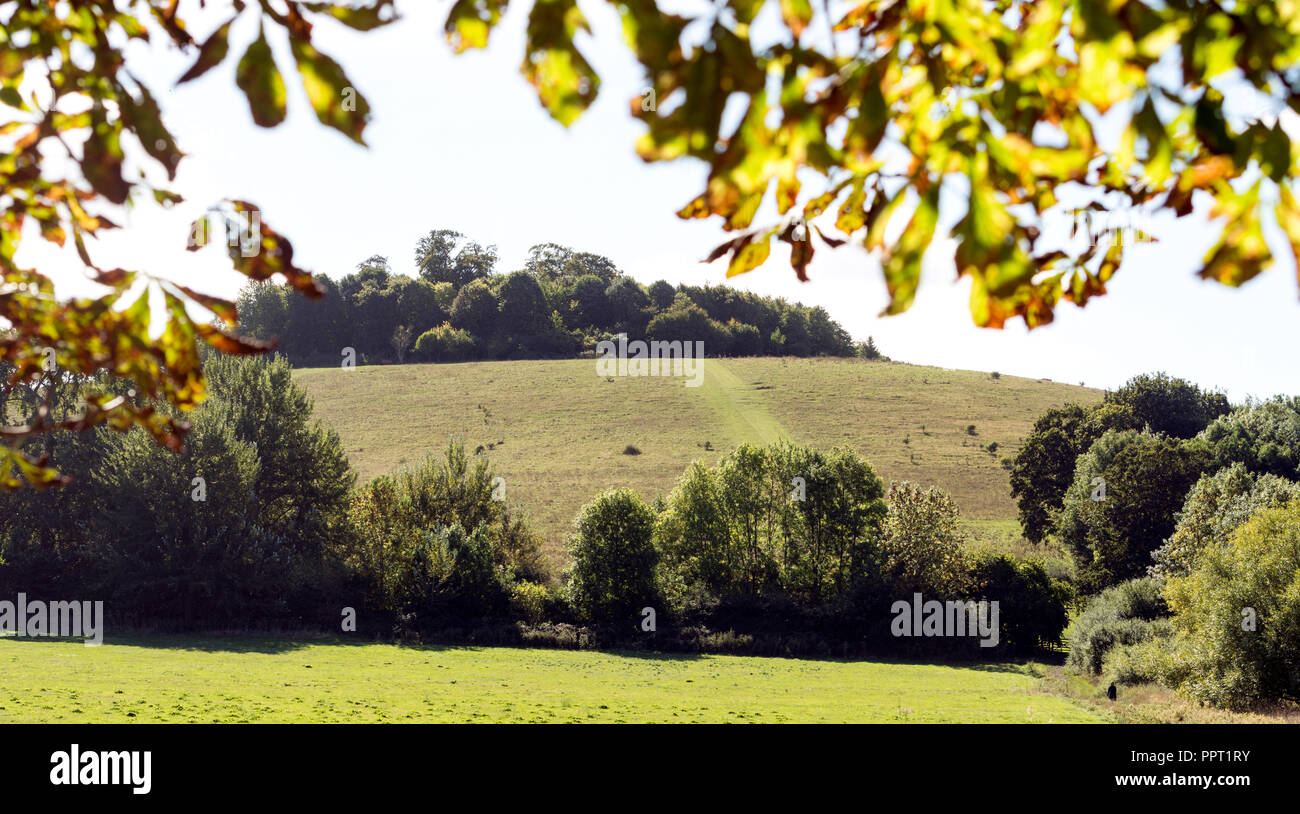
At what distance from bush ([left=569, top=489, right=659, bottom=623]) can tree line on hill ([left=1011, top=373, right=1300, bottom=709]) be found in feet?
59.1

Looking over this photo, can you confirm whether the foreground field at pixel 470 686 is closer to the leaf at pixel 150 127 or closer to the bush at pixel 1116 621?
the bush at pixel 1116 621

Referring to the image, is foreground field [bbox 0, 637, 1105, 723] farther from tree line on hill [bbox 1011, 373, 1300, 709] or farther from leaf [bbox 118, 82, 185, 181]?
leaf [bbox 118, 82, 185, 181]

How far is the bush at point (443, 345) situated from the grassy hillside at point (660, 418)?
5775 mm

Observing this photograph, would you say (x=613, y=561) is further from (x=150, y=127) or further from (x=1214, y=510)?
(x=150, y=127)

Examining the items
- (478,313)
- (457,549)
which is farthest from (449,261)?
(457,549)

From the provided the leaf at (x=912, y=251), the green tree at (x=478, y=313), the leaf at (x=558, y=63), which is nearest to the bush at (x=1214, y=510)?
the leaf at (x=912, y=251)

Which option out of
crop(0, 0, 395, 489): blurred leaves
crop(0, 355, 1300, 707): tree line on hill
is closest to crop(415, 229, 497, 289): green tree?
crop(0, 355, 1300, 707): tree line on hill

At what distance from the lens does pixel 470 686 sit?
86.4ft

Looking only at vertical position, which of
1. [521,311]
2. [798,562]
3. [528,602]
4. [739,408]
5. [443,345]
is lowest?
[528,602]

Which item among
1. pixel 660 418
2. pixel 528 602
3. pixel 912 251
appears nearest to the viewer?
pixel 912 251

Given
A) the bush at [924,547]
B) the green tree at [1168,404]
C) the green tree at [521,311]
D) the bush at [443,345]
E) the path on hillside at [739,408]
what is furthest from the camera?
the green tree at [521,311]

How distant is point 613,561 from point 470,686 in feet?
40.3

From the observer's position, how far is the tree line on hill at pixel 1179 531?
24.5 metres
